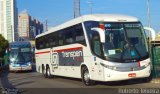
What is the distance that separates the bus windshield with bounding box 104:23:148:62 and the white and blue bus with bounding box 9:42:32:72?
A: 21.2 metres

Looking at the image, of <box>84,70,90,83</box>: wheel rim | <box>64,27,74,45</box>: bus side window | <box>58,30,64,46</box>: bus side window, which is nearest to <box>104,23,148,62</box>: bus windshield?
<box>84,70,90,83</box>: wheel rim

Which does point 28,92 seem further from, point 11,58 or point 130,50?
point 11,58

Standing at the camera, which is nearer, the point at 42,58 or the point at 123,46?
the point at 123,46

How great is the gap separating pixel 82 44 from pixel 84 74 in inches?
57.8

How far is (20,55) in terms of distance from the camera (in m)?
37.0

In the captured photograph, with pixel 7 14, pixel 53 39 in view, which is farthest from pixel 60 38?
pixel 7 14

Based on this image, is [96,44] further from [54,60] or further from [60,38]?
[54,60]

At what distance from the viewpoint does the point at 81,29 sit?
18.4m

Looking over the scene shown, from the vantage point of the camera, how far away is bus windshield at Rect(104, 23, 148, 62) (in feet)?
53.4

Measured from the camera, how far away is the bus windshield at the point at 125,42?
16281mm

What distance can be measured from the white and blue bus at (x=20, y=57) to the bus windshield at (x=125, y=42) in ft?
69.7

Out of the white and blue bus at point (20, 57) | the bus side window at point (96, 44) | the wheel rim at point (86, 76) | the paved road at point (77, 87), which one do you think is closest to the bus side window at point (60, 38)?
the paved road at point (77, 87)

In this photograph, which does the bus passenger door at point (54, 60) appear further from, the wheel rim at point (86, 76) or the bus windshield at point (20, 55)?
the bus windshield at point (20, 55)

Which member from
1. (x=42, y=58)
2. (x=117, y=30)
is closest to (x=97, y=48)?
(x=117, y=30)
